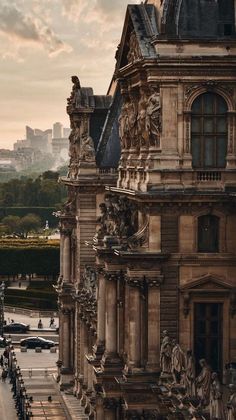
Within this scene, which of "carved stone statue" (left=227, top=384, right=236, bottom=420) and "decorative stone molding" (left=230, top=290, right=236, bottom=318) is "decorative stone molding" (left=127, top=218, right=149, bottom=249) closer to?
"decorative stone molding" (left=230, top=290, right=236, bottom=318)

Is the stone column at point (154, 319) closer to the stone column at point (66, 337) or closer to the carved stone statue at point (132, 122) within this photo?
the carved stone statue at point (132, 122)

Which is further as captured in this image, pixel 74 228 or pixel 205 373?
pixel 74 228

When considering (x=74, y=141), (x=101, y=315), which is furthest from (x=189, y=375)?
(x=74, y=141)

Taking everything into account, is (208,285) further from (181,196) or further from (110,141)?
A: (110,141)

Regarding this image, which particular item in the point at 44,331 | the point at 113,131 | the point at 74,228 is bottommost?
the point at 44,331

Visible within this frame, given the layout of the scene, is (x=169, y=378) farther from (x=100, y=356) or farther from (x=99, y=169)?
(x=99, y=169)

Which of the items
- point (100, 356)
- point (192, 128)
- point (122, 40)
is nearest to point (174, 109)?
point (192, 128)

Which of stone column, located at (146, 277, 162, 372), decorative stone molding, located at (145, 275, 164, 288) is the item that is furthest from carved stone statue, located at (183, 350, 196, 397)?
decorative stone molding, located at (145, 275, 164, 288)
